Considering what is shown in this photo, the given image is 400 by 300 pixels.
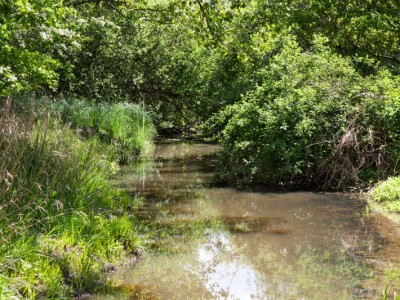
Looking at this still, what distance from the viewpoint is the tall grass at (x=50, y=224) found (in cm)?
495

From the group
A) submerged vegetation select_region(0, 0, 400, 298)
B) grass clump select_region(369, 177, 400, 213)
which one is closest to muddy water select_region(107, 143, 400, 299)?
grass clump select_region(369, 177, 400, 213)

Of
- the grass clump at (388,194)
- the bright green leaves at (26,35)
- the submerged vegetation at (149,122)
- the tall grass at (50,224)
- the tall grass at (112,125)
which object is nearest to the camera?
the tall grass at (50,224)

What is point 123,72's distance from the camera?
72.9 ft

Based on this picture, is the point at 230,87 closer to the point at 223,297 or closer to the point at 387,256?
the point at 387,256

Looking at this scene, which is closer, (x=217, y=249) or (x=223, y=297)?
(x=223, y=297)

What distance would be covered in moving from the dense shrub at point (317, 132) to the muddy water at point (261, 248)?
0.67 meters

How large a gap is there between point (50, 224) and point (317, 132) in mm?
6757

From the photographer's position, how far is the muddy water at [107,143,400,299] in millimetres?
5832

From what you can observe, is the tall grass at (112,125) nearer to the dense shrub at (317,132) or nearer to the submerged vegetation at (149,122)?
the submerged vegetation at (149,122)

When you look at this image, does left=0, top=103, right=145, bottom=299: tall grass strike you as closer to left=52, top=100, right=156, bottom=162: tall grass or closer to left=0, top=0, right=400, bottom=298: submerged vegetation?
left=0, top=0, right=400, bottom=298: submerged vegetation

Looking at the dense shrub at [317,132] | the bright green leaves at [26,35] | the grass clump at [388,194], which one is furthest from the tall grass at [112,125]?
the grass clump at [388,194]

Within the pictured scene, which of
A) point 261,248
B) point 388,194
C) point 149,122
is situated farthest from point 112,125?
point 261,248

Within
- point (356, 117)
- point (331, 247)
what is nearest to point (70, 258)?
point (331, 247)

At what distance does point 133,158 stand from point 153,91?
8.59m
